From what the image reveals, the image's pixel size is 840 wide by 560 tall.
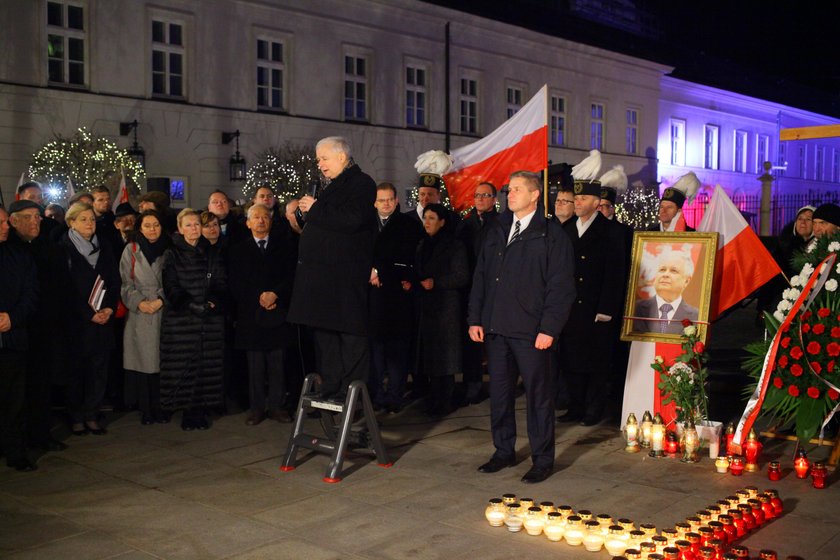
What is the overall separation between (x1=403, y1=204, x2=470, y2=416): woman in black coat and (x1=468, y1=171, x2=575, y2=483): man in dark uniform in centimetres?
188

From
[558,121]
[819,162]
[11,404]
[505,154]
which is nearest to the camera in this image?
[11,404]

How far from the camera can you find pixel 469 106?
31.8m

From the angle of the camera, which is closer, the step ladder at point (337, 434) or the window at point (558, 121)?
the step ladder at point (337, 434)

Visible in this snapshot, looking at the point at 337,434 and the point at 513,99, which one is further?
the point at 513,99

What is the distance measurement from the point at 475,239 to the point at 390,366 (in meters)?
1.50

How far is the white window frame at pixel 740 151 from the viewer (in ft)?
155

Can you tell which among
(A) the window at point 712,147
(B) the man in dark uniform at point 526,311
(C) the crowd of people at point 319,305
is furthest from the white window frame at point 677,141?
(B) the man in dark uniform at point 526,311

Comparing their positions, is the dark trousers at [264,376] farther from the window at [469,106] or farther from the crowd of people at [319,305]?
the window at [469,106]

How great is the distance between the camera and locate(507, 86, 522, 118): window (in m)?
33.3

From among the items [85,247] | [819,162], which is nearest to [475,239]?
[85,247]

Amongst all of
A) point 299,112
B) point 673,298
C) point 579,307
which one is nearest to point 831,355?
point 673,298

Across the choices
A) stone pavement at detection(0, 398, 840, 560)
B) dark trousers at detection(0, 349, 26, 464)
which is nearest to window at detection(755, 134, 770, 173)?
stone pavement at detection(0, 398, 840, 560)

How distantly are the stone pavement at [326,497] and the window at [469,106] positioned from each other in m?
24.2

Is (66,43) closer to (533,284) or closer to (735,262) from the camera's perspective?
(735,262)
